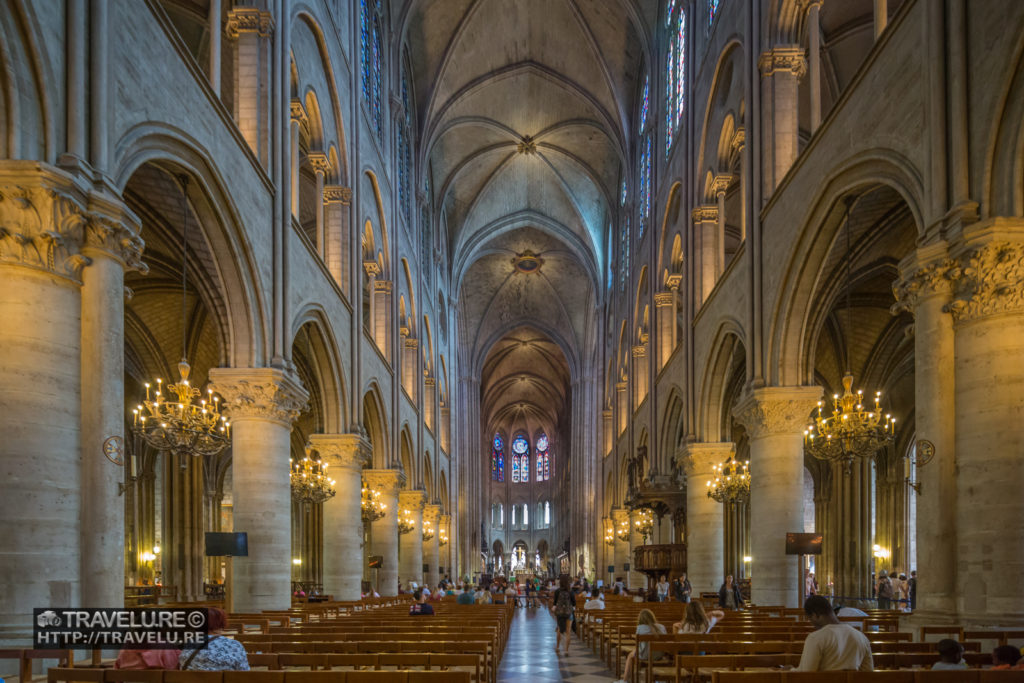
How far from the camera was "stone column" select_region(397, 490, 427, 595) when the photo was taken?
33.2 m

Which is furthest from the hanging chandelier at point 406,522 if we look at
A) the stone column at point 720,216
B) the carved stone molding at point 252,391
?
the carved stone molding at point 252,391

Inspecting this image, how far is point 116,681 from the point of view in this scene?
18.1 feet

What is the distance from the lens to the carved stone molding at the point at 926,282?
947 centimetres

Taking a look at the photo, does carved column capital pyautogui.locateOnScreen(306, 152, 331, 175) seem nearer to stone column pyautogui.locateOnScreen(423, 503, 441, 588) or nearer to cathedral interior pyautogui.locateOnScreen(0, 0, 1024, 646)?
cathedral interior pyautogui.locateOnScreen(0, 0, 1024, 646)

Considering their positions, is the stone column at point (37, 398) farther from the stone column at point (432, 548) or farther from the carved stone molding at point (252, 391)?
the stone column at point (432, 548)

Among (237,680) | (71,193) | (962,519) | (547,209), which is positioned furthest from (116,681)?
(547,209)

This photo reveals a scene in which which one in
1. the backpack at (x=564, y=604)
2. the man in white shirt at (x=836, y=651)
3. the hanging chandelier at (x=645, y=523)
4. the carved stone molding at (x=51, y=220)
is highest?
the carved stone molding at (x=51, y=220)

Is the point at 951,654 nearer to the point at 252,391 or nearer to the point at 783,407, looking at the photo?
the point at 783,407

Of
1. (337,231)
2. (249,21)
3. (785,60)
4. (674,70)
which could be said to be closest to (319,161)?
(337,231)

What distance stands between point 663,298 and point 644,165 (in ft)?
22.9

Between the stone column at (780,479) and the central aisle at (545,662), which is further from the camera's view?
the stone column at (780,479)

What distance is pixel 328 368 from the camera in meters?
20.2

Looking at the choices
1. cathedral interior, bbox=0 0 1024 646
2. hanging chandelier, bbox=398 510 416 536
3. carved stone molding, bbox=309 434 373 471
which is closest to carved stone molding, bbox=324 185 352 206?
cathedral interior, bbox=0 0 1024 646

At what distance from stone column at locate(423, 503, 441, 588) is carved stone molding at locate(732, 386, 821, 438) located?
81.8ft
